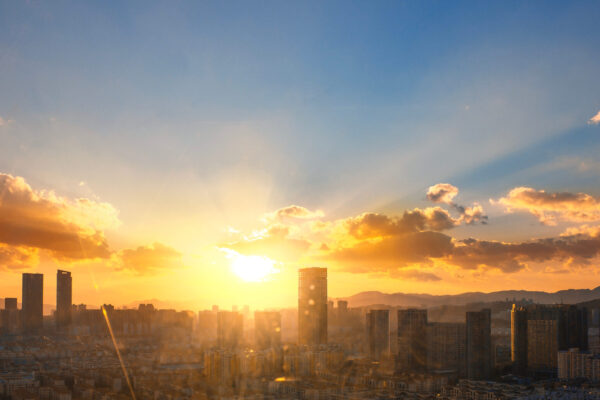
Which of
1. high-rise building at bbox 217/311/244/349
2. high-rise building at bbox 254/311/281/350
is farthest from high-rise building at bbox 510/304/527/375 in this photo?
high-rise building at bbox 217/311/244/349

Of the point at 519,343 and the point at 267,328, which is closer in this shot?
the point at 519,343

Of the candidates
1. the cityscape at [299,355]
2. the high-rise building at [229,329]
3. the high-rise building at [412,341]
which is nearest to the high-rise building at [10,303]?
the cityscape at [299,355]

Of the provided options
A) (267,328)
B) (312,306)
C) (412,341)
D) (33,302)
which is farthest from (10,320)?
(412,341)

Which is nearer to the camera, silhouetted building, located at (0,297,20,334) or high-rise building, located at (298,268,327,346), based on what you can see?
high-rise building, located at (298,268,327,346)

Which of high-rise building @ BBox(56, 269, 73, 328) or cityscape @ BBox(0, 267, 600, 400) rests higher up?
high-rise building @ BBox(56, 269, 73, 328)

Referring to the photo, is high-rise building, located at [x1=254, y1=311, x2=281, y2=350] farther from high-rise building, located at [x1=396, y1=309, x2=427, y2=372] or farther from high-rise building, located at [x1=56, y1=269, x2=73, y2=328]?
high-rise building, located at [x1=56, y1=269, x2=73, y2=328]

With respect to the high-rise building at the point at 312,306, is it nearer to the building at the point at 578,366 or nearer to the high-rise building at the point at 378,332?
the high-rise building at the point at 378,332

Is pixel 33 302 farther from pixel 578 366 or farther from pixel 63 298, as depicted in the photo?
pixel 578 366
